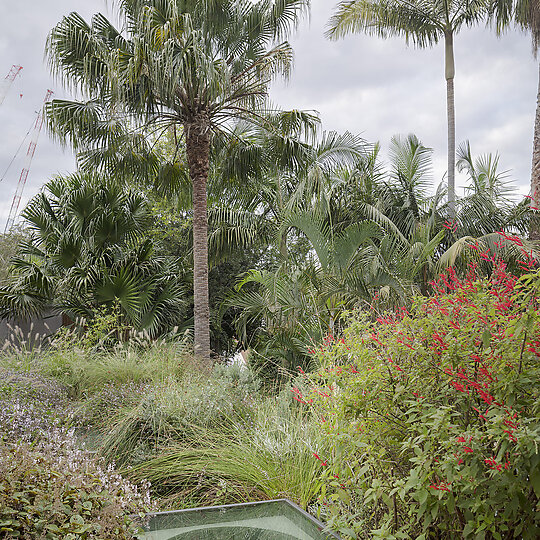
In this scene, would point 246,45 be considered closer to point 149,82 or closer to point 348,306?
point 149,82

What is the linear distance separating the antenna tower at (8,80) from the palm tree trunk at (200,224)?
109 ft

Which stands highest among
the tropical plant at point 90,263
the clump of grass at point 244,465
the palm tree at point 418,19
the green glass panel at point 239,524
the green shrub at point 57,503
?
the palm tree at point 418,19

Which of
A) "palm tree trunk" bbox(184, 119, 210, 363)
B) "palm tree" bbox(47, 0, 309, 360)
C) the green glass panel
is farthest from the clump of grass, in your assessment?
"palm tree trunk" bbox(184, 119, 210, 363)

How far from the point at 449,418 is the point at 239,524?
1.21m

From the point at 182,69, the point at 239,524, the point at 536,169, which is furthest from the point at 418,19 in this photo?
the point at 239,524

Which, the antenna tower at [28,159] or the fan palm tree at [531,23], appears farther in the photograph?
the antenna tower at [28,159]

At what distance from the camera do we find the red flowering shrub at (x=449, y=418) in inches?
82.7

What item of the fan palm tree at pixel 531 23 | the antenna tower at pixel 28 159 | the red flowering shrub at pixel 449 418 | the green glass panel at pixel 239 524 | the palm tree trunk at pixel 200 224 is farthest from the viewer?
the antenna tower at pixel 28 159

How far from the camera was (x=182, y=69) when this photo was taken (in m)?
8.14

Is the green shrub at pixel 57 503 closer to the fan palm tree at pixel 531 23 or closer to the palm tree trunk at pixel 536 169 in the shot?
the fan palm tree at pixel 531 23

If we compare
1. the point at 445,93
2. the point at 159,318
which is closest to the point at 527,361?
the point at 159,318

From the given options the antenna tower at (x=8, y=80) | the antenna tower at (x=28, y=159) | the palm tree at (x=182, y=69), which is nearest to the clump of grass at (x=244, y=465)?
the palm tree at (x=182, y=69)

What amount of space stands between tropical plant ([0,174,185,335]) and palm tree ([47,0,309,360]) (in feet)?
5.49

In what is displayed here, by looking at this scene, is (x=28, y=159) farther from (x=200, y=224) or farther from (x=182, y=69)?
(x=182, y=69)
